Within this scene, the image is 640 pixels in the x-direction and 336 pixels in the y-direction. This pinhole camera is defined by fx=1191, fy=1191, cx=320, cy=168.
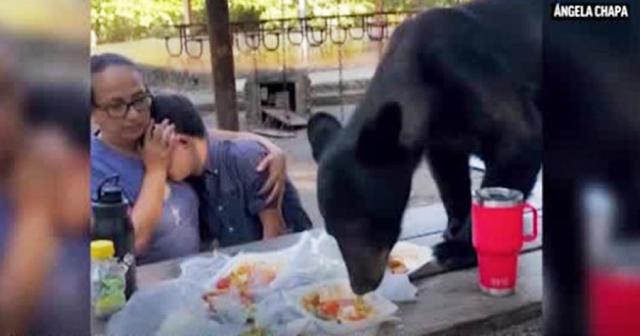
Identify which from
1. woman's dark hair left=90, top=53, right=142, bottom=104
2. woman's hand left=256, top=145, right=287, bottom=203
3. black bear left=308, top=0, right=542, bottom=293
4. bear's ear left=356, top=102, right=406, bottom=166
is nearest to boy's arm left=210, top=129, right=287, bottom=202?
woman's hand left=256, top=145, right=287, bottom=203

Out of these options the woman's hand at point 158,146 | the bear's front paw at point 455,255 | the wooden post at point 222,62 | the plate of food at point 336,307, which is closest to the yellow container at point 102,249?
the woman's hand at point 158,146

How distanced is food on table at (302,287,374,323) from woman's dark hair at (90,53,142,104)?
0.88m

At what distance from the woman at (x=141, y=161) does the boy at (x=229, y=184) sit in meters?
0.03

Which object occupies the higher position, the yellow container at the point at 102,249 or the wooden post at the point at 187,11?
the wooden post at the point at 187,11

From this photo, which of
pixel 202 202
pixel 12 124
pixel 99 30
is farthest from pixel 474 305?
pixel 12 124

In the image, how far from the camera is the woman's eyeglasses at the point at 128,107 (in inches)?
117

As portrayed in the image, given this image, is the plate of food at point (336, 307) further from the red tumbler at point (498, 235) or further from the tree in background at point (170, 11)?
the tree in background at point (170, 11)

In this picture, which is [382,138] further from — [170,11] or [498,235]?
[170,11]

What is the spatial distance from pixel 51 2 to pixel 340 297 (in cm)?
Answer: 140

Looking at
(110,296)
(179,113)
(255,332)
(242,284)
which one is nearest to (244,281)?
(242,284)

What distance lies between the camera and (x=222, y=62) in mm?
3203

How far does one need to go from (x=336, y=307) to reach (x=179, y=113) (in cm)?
75

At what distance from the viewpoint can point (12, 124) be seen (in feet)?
7.98

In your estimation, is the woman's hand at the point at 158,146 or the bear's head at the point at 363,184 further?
the bear's head at the point at 363,184
